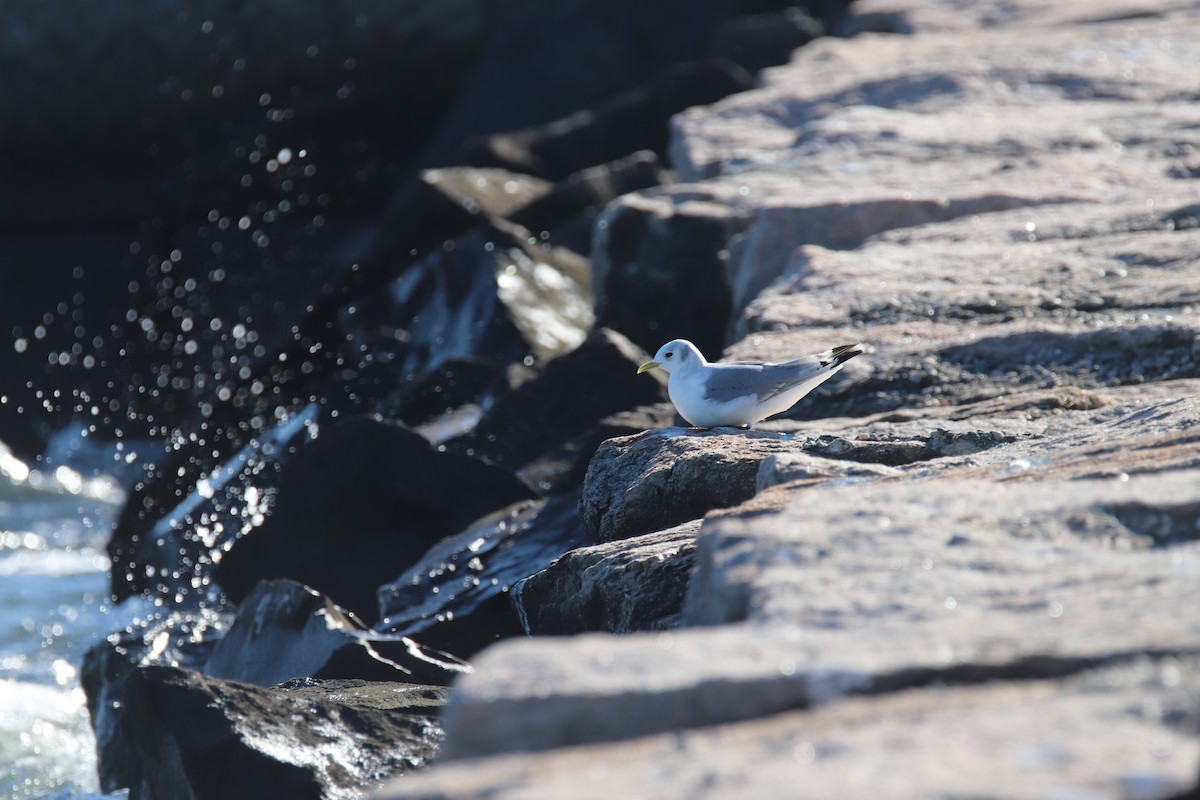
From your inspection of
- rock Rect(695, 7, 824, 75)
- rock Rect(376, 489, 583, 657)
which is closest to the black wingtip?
rock Rect(376, 489, 583, 657)

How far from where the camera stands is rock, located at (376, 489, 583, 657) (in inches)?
192

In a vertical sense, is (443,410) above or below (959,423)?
below

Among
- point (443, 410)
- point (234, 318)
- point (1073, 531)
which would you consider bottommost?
point (234, 318)

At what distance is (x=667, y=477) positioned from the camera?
13.3 feet

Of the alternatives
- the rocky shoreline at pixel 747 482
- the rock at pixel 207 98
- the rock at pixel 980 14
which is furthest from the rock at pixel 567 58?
the rocky shoreline at pixel 747 482

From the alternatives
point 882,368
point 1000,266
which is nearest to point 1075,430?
point 882,368

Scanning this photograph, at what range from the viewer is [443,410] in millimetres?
7215

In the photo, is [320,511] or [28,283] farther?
[28,283]

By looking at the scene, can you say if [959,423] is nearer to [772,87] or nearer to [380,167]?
[772,87]

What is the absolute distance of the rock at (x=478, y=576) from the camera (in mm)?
4875

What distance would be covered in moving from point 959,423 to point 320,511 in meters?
2.59

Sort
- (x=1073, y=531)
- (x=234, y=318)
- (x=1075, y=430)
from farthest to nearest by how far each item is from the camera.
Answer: (x=234, y=318) → (x=1075, y=430) → (x=1073, y=531)

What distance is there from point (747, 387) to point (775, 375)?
86 millimetres

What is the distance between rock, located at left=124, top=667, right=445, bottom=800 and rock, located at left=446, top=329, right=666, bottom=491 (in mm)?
2258
